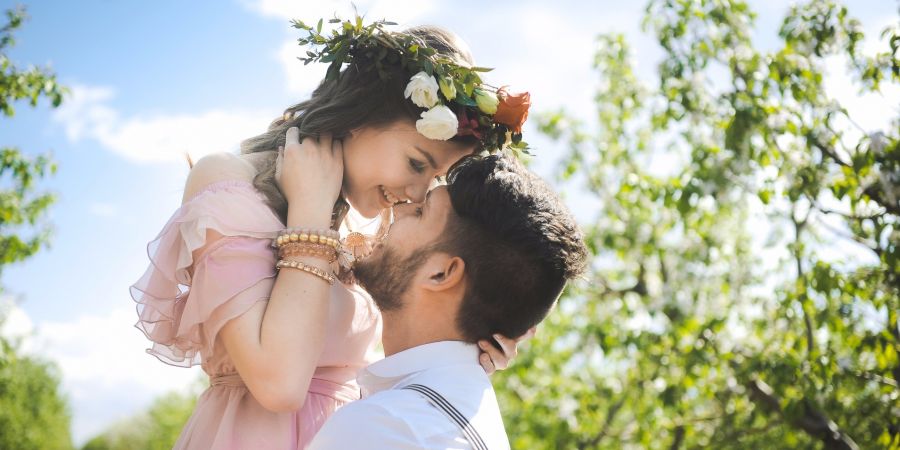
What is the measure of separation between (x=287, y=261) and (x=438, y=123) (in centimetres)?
75

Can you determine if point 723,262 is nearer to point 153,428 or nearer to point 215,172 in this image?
point 215,172

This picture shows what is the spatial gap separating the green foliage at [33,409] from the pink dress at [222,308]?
28.6 meters

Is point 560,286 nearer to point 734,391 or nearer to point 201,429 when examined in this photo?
point 201,429

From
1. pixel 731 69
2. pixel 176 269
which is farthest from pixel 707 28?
pixel 176 269

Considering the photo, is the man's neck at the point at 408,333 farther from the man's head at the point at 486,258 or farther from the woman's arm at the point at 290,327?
the woman's arm at the point at 290,327

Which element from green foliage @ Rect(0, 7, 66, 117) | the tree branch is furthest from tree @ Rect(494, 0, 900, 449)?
green foliage @ Rect(0, 7, 66, 117)

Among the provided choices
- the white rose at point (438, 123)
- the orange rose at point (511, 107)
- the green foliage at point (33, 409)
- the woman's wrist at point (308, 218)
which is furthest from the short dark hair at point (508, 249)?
the green foliage at point (33, 409)

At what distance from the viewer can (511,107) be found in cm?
313

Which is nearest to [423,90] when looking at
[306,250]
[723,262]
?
[306,250]

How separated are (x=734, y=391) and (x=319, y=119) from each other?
6.96 meters

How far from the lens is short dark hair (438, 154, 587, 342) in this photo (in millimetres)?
2557

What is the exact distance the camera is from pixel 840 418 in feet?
20.0

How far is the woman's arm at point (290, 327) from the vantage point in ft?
7.97

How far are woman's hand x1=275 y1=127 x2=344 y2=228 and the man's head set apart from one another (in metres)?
0.29
